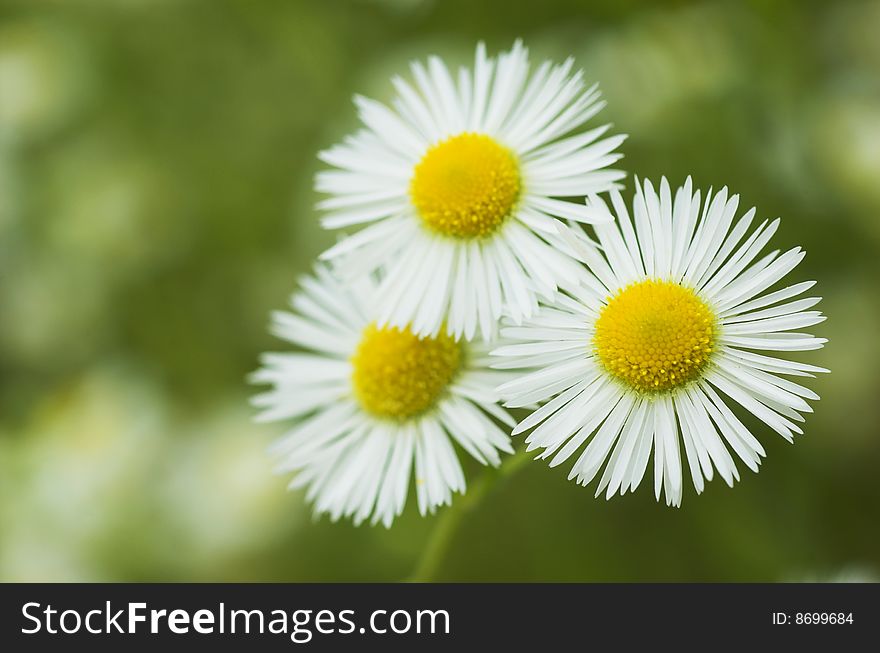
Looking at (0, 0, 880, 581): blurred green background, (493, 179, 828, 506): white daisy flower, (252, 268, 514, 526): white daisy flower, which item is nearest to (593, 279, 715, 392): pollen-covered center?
(493, 179, 828, 506): white daisy flower

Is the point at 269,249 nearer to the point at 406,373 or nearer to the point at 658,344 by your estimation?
the point at 406,373

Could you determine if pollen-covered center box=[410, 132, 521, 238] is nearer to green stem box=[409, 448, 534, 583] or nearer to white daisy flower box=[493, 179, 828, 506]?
white daisy flower box=[493, 179, 828, 506]

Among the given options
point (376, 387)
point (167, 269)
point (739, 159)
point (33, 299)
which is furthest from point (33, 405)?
point (739, 159)

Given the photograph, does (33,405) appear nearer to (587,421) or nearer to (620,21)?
(620,21)

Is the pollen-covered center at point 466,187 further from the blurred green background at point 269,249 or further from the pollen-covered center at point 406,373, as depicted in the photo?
the blurred green background at point 269,249

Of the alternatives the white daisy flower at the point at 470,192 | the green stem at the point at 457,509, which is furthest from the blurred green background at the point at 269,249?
the white daisy flower at the point at 470,192

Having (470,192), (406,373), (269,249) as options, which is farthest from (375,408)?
(269,249)

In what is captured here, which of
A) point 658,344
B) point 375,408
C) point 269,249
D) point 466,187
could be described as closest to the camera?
point 658,344

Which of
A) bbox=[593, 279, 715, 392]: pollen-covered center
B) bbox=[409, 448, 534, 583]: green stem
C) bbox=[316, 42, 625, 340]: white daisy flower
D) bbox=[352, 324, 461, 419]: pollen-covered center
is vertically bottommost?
bbox=[409, 448, 534, 583]: green stem
